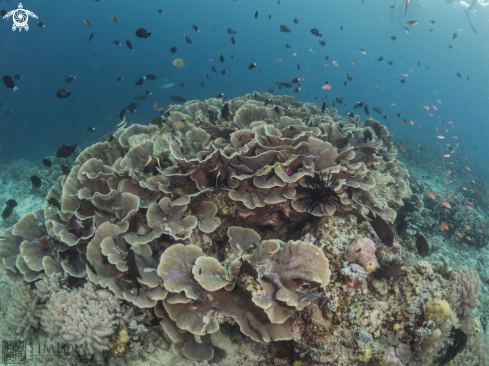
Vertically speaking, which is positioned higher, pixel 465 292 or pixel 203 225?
pixel 465 292

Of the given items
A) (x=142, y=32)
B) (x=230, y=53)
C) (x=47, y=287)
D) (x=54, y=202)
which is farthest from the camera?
(x=230, y=53)

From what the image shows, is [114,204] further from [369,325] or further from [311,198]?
[369,325]

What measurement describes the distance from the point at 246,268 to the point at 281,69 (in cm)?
12384

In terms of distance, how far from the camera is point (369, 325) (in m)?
2.98

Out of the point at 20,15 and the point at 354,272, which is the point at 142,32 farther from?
the point at 20,15

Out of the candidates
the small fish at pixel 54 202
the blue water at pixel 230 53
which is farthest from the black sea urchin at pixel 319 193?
the blue water at pixel 230 53

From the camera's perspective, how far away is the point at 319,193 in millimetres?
3932

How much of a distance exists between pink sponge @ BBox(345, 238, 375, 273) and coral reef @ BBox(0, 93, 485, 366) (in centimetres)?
1

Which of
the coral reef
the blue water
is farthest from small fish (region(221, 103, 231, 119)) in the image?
the blue water

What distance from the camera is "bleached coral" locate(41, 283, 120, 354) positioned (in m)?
3.19

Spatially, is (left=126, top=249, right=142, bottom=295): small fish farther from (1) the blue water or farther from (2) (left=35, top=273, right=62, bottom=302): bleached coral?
(1) the blue water

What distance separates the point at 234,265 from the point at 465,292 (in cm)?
370

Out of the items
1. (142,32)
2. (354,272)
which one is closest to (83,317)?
(354,272)

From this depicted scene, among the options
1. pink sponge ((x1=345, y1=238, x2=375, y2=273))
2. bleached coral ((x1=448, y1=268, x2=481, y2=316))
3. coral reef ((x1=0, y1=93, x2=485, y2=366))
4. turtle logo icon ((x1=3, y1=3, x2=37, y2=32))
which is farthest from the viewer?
turtle logo icon ((x1=3, y1=3, x2=37, y2=32))
